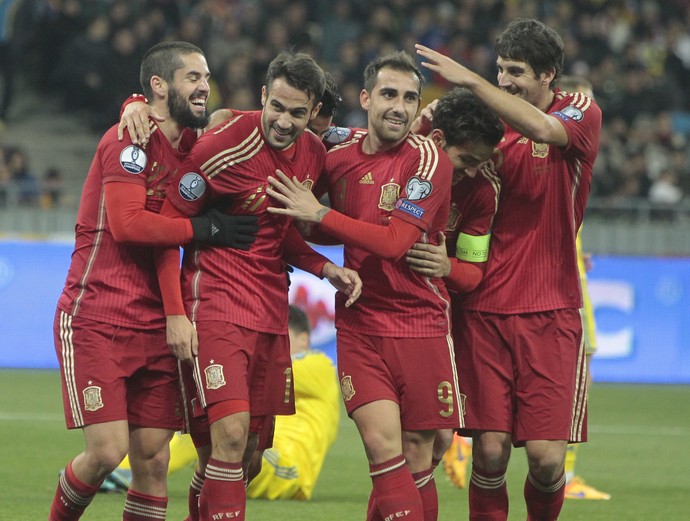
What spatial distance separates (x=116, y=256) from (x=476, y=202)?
1657mm

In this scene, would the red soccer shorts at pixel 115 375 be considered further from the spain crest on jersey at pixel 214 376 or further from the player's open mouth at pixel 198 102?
the player's open mouth at pixel 198 102

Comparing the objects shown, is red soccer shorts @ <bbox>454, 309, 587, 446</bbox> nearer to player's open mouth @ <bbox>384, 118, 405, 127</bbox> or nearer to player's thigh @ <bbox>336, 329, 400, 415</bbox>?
player's thigh @ <bbox>336, 329, 400, 415</bbox>

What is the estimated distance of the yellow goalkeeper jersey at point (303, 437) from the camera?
25.9 feet

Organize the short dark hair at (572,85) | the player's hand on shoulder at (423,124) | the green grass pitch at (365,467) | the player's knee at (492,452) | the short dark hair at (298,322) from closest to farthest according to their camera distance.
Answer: the player's knee at (492,452) → the player's hand on shoulder at (423,124) → the green grass pitch at (365,467) → the short dark hair at (572,85) → the short dark hair at (298,322)

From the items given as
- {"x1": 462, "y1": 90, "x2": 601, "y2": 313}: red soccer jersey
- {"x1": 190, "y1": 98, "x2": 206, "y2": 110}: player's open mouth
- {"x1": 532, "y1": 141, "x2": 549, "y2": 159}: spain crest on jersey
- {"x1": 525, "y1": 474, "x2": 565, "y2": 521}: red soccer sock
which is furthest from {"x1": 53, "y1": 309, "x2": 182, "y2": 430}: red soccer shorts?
{"x1": 532, "y1": 141, "x2": 549, "y2": 159}: spain crest on jersey

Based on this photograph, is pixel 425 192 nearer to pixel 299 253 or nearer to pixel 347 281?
pixel 347 281

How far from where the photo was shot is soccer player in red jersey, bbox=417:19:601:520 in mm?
5914

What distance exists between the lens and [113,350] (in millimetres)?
5621

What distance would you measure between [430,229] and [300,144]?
0.70m

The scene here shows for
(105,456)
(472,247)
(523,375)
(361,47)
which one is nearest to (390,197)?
(472,247)

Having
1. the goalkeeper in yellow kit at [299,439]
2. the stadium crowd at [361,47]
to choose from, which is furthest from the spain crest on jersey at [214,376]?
the stadium crowd at [361,47]

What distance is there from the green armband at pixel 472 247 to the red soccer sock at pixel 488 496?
99cm

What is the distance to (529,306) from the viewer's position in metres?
5.99

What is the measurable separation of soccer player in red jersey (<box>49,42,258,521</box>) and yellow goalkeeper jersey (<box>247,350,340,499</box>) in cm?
215
